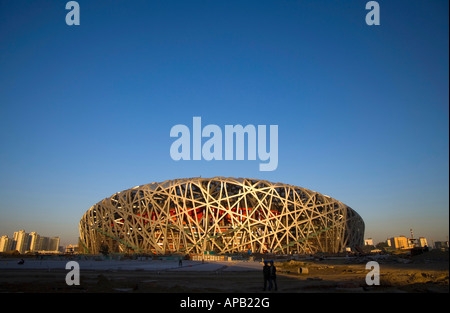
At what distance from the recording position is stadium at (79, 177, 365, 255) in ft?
143

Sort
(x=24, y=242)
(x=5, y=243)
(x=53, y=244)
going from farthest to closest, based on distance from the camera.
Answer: (x=53, y=244), (x=24, y=242), (x=5, y=243)

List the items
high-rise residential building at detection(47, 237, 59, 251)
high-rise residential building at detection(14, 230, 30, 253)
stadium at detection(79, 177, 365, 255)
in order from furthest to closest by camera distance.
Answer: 1. high-rise residential building at detection(47, 237, 59, 251)
2. high-rise residential building at detection(14, 230, 30, 253)
3. stadium at detection(79, 177, 365, 255)

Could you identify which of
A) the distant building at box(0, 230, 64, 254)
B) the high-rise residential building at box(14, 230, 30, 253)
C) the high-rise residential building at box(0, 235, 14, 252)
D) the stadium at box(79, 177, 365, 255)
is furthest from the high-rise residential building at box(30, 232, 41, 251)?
the stadium at box(79, 177, 365, 255)

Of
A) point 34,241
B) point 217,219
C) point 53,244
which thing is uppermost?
point 217,219

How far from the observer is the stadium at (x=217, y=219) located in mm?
43719

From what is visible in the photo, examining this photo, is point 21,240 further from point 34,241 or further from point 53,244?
point 53,244

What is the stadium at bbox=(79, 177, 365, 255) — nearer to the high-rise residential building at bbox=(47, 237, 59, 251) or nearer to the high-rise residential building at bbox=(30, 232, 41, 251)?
the high-rise residential building at bbox=(30, 232, 41, 251)

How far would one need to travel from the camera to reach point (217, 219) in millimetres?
43156

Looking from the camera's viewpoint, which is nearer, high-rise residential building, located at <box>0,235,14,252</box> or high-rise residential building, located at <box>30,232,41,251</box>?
high-rise residential building, located at <box>0,235,14,252</box>

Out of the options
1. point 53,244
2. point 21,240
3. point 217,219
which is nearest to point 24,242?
point 21,240

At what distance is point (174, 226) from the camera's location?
4344 cm
